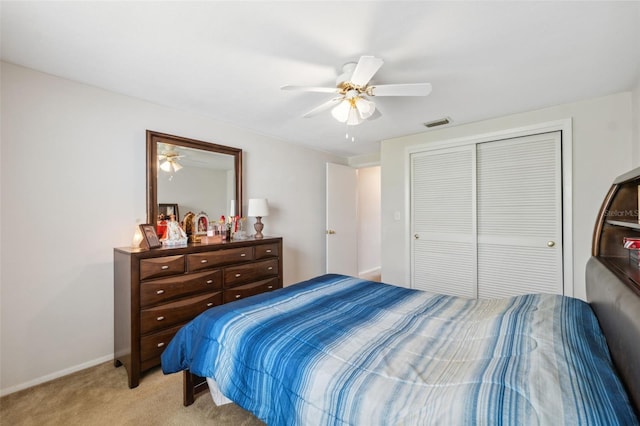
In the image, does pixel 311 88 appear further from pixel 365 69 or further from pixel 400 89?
pixel 400 89

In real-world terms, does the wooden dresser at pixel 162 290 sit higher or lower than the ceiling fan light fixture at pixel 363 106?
lower

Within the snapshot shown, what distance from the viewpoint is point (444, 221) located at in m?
3.35

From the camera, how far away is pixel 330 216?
14.0 feet

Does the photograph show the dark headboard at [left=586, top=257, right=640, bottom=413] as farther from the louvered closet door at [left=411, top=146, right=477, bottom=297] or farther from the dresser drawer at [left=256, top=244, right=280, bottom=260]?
the dresser drawer at [left=256, top=244, right=280, bottom=260]

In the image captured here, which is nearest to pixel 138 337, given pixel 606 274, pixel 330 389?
pixel 330 389

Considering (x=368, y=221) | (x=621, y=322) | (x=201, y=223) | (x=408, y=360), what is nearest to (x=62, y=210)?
(x=201, y=223)

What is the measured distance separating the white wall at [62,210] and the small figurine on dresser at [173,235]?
27 centimetres

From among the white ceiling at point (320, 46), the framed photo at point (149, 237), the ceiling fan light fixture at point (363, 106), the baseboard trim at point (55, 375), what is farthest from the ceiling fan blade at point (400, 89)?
the baseboard trim at point (55, 375)

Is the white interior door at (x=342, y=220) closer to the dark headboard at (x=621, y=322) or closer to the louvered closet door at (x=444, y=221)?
the louvered closet door at (x=444, y=221)

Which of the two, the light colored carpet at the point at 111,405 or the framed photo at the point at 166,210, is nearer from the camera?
the light colored carpet at the point at 111,405

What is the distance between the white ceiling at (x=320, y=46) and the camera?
4.50ft

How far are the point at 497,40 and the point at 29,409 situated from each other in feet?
12.2

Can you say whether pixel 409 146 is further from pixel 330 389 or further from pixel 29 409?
pixel 29 409

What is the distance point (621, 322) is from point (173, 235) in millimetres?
2818
